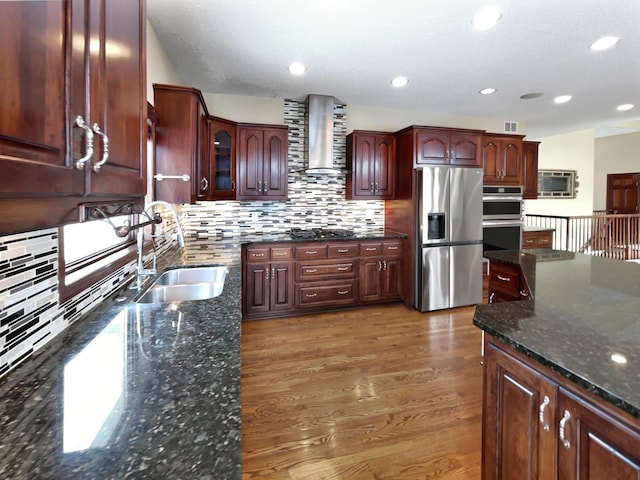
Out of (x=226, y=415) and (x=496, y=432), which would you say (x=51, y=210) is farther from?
(x=496, y=432)

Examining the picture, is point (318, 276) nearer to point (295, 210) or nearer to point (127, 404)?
point (295, 210)

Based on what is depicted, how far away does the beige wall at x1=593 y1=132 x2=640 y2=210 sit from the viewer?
7866 mm

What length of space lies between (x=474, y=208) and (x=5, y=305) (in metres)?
4.20

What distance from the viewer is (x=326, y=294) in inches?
152

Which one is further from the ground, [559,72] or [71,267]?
[559,72]

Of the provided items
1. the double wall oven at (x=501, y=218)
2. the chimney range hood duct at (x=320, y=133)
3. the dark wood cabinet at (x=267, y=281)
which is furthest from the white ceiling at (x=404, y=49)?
the dark wood cabinet at (x=267, y=281)

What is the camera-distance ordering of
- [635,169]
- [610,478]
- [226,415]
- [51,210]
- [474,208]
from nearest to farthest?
1. [51,210]
2. [226,415]
3. [610,478]
4. [474,208]
5. [635,169]

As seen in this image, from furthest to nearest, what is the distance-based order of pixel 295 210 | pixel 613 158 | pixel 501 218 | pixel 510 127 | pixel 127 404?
pixel 613 158, pixel 510 127, pixel 501 218, pixel 295 210, pixel 127 404

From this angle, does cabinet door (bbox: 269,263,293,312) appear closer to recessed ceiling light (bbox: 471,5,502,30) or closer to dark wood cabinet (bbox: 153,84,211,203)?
dark wood cabinet (bbox: 153,84,211,203)

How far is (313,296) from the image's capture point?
3.82m

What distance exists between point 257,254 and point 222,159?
106 centimetres

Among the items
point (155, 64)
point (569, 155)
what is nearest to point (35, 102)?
point (155, 64)

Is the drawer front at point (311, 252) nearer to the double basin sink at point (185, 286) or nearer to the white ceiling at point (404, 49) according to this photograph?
the double basin sink at point (185, 286)

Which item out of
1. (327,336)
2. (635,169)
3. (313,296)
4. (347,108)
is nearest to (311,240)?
(313,296)
